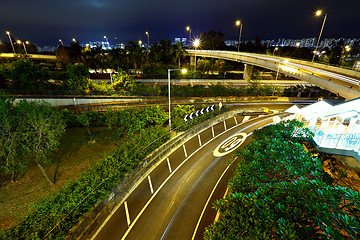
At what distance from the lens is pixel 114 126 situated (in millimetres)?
24797

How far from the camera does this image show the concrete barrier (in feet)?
33.3

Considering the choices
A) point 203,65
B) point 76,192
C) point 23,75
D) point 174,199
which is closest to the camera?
point 76,192

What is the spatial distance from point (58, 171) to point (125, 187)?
29.9 feet

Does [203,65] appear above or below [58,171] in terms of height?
above

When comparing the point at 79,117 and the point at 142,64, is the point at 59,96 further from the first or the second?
the point at 142,64

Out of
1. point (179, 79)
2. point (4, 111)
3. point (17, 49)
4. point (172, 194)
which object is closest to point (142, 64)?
point (179, 79)

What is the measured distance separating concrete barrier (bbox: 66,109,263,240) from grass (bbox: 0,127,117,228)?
181 inches

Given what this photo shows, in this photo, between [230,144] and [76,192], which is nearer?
[76,192]

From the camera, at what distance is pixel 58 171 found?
16.9 metres

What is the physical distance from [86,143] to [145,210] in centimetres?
1369

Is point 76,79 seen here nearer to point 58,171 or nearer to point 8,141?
point 58,171

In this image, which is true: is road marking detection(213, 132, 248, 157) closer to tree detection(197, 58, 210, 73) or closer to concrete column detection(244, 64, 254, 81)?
concrete column detection(244, 64, 254, 81)

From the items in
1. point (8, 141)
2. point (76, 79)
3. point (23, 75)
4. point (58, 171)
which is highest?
point (23, 75)

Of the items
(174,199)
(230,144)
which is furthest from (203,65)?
(174,199)
